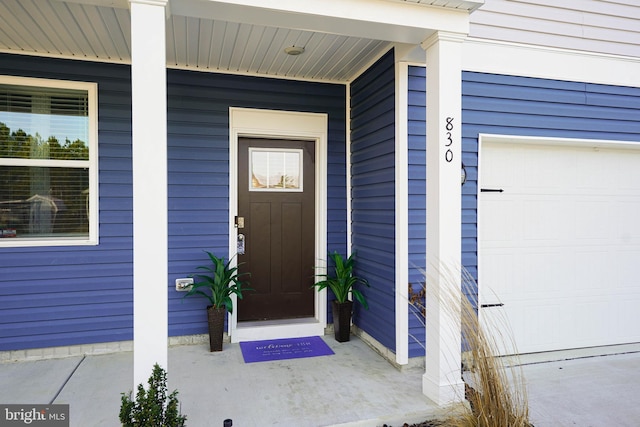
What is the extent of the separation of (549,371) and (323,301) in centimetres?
200

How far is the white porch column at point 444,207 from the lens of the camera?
262 cm

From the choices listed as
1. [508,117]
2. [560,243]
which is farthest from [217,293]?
[560,243]

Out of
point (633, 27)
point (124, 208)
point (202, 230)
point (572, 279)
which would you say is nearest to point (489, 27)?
point (633, 27)

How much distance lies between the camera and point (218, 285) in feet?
11.9

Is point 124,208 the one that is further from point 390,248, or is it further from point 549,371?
point 549,371

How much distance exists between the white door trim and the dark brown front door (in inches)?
3.3

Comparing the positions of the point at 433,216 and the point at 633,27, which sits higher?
the point at 633,27

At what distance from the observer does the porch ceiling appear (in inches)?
92.9

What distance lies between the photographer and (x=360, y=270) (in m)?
3.94

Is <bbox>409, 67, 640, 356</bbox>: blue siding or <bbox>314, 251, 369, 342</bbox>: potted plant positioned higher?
<bbox>409, 67, 640, 356</bbox>: blue siding

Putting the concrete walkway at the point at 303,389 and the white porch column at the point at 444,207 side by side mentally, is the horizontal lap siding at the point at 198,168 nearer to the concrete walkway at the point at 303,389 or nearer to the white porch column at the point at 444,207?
the concrete walkway at the point at 303,389

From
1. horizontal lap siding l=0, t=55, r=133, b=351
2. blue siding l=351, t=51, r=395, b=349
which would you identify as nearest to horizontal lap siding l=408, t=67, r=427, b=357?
blue siding l=351, t=51, r=395, b=349

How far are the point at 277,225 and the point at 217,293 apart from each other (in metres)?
0.88

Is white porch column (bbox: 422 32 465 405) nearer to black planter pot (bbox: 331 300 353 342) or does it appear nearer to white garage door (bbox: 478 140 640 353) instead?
white garage door (bbox: 478 140 640 353)
